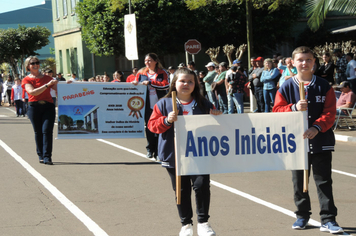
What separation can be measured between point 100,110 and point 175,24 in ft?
74.9

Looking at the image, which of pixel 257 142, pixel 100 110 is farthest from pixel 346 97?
pixel 257 142

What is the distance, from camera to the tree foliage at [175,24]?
1236 inches

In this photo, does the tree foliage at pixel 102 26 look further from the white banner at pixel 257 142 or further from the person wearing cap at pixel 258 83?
the white banner at pixel 257 142

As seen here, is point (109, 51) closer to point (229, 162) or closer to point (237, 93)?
point (237, 93)

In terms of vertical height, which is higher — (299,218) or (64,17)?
(64,17)

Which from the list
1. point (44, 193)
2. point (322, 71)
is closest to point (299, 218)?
point (44, 193)

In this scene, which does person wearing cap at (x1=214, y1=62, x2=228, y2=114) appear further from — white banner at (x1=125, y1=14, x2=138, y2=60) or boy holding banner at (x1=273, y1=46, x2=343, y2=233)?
boy holding banner at (x1=273, y1=46, x2=343, y2=233)

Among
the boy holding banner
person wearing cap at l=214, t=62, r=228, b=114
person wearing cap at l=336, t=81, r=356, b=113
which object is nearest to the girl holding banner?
the boy holding banner

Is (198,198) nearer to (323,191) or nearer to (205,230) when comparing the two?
(205,230)

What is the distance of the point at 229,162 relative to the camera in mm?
4898

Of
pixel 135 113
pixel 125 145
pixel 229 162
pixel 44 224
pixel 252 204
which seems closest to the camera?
pixel 229 162

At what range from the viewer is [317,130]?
485 centimetres

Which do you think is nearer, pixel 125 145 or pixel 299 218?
pixel 299 218

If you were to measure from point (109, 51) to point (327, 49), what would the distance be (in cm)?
1357
